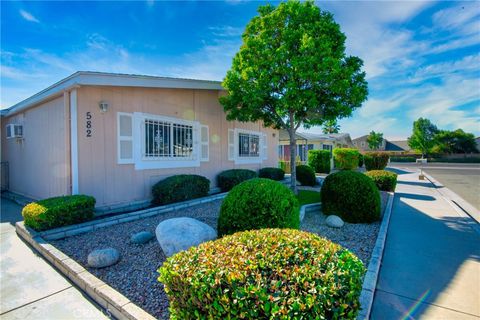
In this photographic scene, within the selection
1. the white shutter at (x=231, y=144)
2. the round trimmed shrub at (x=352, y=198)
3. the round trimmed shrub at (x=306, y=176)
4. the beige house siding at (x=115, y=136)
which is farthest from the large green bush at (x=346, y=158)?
the beige house siding at (x=115, y=136)

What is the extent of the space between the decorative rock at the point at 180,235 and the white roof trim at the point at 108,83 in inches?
164

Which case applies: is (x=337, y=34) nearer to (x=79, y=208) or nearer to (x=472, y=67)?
(x=472, y=67)

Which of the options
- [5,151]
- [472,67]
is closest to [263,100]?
[472,67]

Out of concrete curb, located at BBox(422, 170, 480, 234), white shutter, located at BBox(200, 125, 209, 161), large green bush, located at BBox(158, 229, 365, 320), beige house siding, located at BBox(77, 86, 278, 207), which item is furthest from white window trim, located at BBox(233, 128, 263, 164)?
large green bush, located at BBox(158, 229, 365, 320)

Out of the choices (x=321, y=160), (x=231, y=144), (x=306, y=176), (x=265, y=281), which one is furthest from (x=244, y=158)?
(x=321, y=160)

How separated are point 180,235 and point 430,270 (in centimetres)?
387

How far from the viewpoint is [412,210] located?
709 cm

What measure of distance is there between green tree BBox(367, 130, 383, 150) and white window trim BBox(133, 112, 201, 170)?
184 feet

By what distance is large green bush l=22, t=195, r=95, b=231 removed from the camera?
453 centimetres

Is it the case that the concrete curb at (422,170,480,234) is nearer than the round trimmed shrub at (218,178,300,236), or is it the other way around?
the round trimmed shrub at (218,178,300,236)

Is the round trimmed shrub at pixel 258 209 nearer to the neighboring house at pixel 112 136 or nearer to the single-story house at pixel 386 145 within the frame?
the neighboring house at pixel 112 136

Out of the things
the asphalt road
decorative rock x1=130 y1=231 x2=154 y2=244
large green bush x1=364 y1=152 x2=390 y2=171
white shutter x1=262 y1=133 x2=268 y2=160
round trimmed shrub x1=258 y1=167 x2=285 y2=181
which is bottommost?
the asphalt road

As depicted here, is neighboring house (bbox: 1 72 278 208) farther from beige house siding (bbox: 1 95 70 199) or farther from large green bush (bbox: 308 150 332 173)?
large green bush (bbox: 308 150 332 173)

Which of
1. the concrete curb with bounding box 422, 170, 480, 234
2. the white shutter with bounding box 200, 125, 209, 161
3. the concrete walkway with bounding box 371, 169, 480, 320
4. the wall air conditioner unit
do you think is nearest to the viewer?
the concrete walkway with bounding box 371, 169, 480, 320
